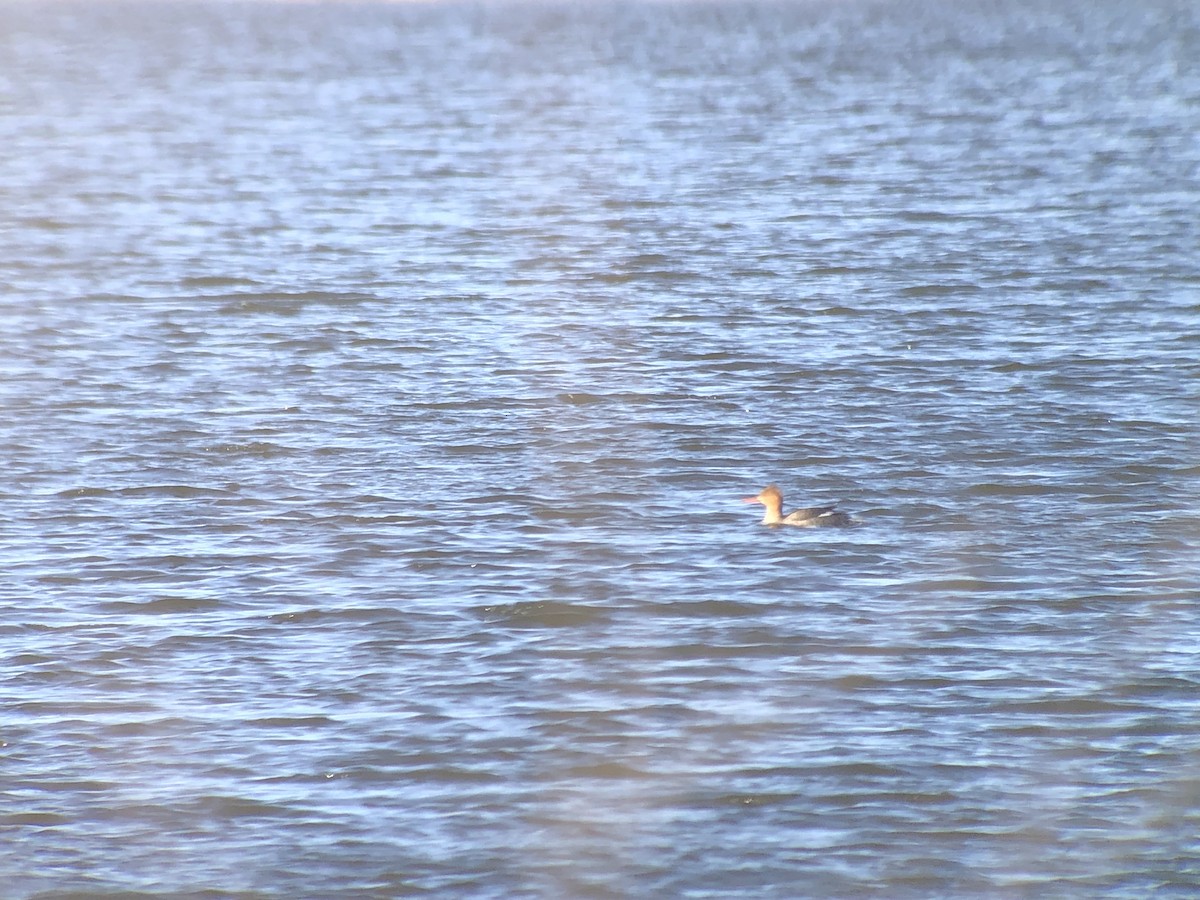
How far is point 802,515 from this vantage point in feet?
53.5

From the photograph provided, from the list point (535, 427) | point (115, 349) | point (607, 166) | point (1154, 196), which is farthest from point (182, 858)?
point (607, 166)

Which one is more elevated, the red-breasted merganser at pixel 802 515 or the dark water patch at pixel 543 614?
the red-breasted merganser at pixel 802 515

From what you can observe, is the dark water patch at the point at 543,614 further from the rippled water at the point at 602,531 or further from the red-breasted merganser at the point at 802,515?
the red-breasted merganser at the point at 802,515

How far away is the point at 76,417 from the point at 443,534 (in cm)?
560

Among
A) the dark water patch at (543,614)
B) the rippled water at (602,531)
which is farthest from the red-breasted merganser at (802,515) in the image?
the dark water patch at (543,614)

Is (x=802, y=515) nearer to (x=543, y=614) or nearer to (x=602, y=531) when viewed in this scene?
(x=602, y=531)

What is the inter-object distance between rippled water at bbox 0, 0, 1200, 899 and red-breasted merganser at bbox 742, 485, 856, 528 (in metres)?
0.16

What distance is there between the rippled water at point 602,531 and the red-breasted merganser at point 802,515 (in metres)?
0.16

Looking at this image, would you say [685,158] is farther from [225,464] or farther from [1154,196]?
[225,464]

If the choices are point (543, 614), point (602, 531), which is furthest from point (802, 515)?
point (543, 614)

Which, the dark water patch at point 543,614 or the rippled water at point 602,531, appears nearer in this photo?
the rippled water at point 602,531

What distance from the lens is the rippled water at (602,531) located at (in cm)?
1141

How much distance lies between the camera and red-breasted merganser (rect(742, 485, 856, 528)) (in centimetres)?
1631

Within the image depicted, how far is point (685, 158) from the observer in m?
39.7
